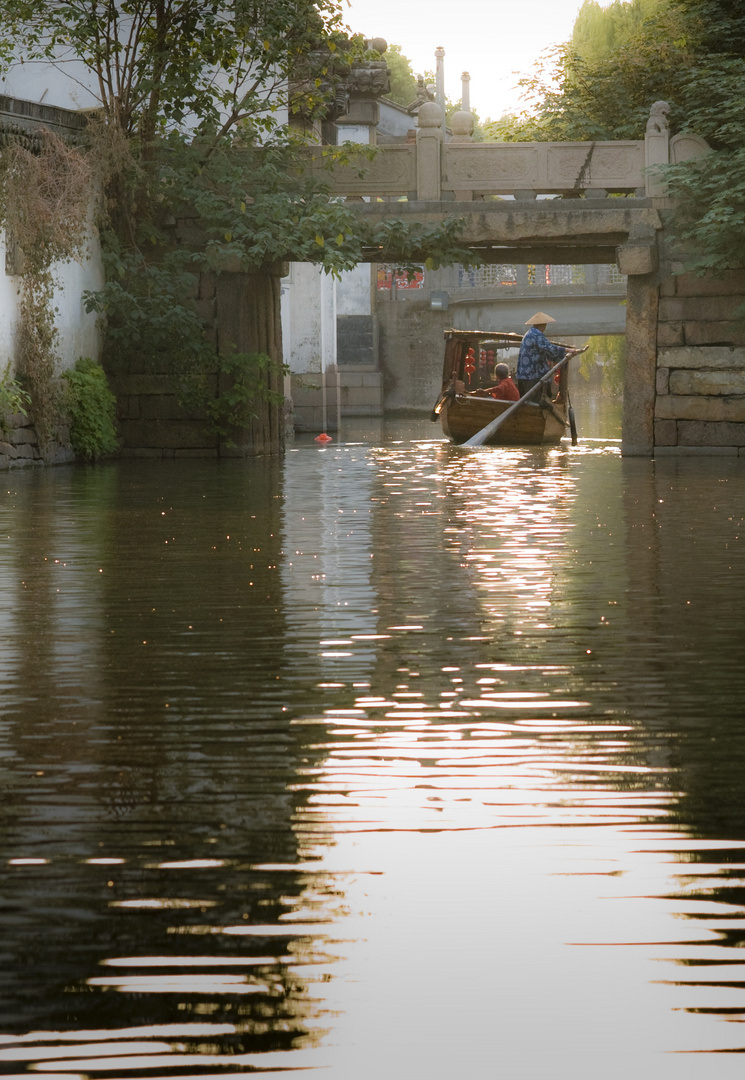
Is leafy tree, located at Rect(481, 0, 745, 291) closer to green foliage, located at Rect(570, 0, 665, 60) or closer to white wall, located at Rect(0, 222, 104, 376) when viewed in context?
white wall, located at Rect(0, 222, 104, 376)

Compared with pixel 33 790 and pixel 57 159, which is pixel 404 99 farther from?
pixel 33 790

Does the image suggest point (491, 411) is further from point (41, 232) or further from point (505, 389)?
point (41, 232)

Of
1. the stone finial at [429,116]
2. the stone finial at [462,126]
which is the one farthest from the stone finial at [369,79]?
the stone finial at [429,116]

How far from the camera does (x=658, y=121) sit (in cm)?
1939

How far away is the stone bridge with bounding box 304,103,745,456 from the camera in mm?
19219

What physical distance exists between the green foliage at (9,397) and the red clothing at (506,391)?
9851mm

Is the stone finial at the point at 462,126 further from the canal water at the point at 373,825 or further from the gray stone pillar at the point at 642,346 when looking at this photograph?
the canal water at the point at 373,825

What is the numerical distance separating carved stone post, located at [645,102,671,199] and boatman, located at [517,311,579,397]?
4680mm

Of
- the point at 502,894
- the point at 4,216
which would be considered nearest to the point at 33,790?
the point at 502,894

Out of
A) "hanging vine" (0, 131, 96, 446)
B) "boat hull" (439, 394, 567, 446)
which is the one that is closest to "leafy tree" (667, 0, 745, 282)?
"boat hull" (439, 394, 567, 446)

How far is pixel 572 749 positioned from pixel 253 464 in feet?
48.6

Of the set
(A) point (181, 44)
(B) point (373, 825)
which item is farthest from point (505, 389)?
(B) point (373, 825)

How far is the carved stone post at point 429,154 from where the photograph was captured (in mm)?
19234

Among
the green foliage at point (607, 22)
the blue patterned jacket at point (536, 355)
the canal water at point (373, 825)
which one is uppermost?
the green foliage at point (607, 22)
